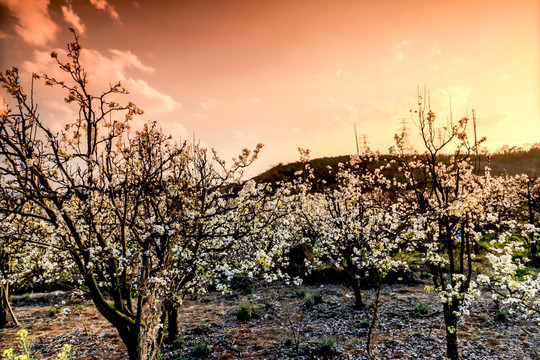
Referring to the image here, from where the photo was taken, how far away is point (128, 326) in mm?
9258

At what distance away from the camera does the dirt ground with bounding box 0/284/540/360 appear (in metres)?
13.2

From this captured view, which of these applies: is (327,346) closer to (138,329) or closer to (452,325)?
(452,325)

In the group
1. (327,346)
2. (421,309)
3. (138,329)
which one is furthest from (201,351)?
(421,309)

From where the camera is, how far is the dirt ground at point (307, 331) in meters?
13.2

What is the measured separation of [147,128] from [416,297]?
2120cm

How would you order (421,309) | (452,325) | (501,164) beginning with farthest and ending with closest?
(501,164), (421,309), (452,325)

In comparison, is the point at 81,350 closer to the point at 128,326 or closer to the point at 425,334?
the point at 128,326

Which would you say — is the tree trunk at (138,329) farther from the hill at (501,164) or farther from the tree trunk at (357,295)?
the hill at (501,164)

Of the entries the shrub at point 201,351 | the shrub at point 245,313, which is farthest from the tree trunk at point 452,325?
the shrub at point 245,313

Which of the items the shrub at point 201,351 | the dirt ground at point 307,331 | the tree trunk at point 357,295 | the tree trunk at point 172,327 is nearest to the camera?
the dirt ground at point 307,331

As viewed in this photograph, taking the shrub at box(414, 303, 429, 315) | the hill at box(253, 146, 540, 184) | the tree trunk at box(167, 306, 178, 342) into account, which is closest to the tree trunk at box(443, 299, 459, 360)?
the shrub at box(414, 303, 429, 315)

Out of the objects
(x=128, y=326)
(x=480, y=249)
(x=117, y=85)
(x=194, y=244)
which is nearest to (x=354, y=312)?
(x=194, y=244)

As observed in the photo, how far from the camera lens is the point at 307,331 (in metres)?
16.2

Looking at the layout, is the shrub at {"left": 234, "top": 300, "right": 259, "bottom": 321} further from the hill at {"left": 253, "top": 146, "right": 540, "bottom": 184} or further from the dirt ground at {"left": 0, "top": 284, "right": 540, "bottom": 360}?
the hill at {"left": 253, "top": 146, "right": 540, "bottom": 184}
